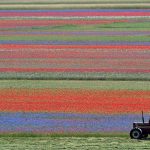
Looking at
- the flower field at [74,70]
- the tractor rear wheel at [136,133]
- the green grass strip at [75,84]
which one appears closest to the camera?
the tractor rear wheel at [136,133]

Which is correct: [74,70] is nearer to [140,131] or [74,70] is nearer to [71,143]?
[140,131]

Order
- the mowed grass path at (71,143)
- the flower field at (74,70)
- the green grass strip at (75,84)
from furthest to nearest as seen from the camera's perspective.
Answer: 1. the green grass strip at (75,84)
2. the flower field at (74,70)
3. the mowed grass path at (71,143)

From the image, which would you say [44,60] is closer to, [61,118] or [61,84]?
[61,84]

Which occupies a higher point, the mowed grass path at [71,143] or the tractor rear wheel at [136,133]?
the tractor rear wheel at [136,133]

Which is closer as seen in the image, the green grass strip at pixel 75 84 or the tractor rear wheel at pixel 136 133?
the tractor rear wheel at pixel 136 133

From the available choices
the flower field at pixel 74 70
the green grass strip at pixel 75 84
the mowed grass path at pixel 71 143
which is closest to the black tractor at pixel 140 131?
the mowed grass path at pixel 71 143

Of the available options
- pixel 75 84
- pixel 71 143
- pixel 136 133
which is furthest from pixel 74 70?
pixel 71 143

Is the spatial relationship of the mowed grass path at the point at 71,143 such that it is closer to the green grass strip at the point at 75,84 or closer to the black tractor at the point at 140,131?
the black tractor at the point at 140,131
